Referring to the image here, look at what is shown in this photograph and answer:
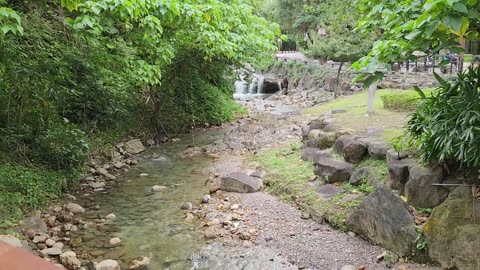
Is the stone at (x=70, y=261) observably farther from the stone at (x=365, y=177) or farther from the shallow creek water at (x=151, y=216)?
the stone at (x=365, y=177)

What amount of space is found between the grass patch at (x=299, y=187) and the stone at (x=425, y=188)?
0.80 m

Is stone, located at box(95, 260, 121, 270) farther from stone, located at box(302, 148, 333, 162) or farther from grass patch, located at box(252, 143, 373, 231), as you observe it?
stone, located at box(302, 148, 333, 162)

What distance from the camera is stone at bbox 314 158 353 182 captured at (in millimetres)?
7082

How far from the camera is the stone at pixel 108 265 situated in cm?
500


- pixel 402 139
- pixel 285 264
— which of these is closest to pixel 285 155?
pixel 402 139

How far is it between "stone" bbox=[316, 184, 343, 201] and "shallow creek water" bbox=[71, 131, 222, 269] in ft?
6.75

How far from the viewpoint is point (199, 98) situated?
1407 cm

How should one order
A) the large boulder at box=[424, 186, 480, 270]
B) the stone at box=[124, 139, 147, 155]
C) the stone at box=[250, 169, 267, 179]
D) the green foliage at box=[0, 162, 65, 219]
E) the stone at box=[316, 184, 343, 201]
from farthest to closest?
the stone at box=[124, 139, 147, 155]
the stone at box=[250, 169, 267, 179]
the stone at box=[316, 184, 343, 201]
the green foliage at box=[0, 162, 65, 219]
the large boulder at box=[424, 186, 480, 270]

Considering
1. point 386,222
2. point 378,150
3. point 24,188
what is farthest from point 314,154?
point 24,188

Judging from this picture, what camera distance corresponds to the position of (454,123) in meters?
4.97

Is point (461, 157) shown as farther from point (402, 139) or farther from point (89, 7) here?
point (89, 7)

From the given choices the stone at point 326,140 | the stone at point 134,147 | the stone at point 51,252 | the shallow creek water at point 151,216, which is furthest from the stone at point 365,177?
the stone at point 134,147

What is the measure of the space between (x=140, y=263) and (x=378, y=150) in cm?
417

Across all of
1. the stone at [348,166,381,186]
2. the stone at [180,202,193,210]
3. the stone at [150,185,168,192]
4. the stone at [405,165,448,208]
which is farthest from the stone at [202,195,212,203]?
the stone at [405,165,448,208]
